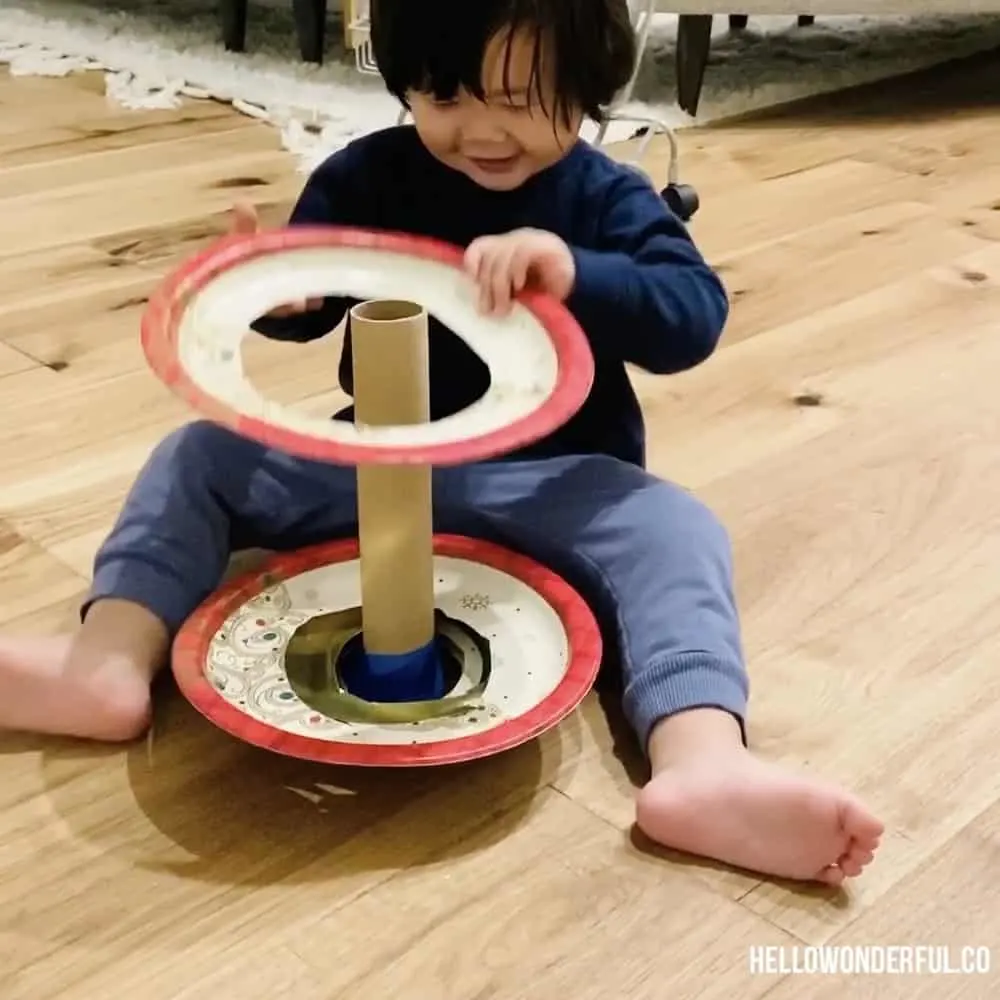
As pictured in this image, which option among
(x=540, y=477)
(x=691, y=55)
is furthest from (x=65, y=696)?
(x=691, y=55)

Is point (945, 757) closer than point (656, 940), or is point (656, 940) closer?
point (656, 940)

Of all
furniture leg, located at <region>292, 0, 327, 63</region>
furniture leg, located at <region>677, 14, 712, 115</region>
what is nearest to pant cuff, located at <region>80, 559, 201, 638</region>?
furniture leg, located at <region>677, 14, 712, 115</region>

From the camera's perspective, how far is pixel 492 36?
75cm

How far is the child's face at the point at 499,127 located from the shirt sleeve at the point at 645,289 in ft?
0.20

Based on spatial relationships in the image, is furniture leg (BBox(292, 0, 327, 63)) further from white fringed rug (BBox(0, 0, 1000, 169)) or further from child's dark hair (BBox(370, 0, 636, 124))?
child's dark hair (BBox(370, 0, 636, 124))

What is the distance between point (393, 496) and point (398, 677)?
103mm

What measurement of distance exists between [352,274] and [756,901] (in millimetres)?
372

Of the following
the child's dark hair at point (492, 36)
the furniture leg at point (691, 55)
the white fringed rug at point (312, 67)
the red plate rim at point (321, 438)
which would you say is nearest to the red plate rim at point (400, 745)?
the red plate rim at point (321, 438)

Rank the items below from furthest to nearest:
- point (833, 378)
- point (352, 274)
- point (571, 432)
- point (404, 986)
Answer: point (833, 378) → point (571, 432) → point (352, 274) → point (404, 986)

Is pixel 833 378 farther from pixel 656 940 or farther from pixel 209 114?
pixel 209 114

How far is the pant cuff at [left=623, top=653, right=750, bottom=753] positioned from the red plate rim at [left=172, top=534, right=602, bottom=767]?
3 centimetres

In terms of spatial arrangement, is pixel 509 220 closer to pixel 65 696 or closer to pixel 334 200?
pixel 334 200

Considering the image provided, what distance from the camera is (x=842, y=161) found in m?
1.89

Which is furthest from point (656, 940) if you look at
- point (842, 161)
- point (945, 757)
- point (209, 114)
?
point (209, 114)
